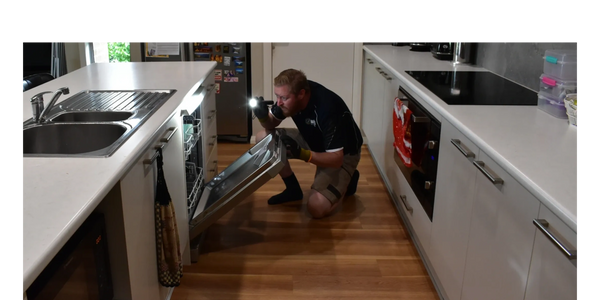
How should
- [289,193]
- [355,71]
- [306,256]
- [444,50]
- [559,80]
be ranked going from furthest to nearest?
[355,71], [444,50], [289,193], [306,256], [559,80]

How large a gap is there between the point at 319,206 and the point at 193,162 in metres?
0.76

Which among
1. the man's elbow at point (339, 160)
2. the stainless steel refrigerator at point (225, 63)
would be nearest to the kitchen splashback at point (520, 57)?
the man's elbow at point (339, 160)

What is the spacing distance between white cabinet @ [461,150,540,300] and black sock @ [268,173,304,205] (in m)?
1.50

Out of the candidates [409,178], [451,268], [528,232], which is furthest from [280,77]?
[528,232]

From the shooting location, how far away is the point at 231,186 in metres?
2.60

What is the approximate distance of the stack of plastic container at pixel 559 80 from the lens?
170 centimetres

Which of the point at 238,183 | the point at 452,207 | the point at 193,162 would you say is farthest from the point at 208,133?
the point at 452,207

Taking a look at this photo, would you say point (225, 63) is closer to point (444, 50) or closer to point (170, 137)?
point (444, 50)

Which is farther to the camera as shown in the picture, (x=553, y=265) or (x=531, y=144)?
(x=531, y=144)

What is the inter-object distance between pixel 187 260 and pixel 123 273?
94 centimetres

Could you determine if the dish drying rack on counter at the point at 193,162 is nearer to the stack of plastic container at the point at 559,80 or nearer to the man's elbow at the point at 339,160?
the man's elbow at the point at 339,160

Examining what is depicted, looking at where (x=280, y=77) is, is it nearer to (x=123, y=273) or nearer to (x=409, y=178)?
(x=409, y=178)

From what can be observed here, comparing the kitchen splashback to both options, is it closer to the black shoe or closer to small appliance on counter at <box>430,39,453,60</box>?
small appliance on counter at <box>430,39,453,60</box>

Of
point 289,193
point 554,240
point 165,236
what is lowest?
point 289,193
